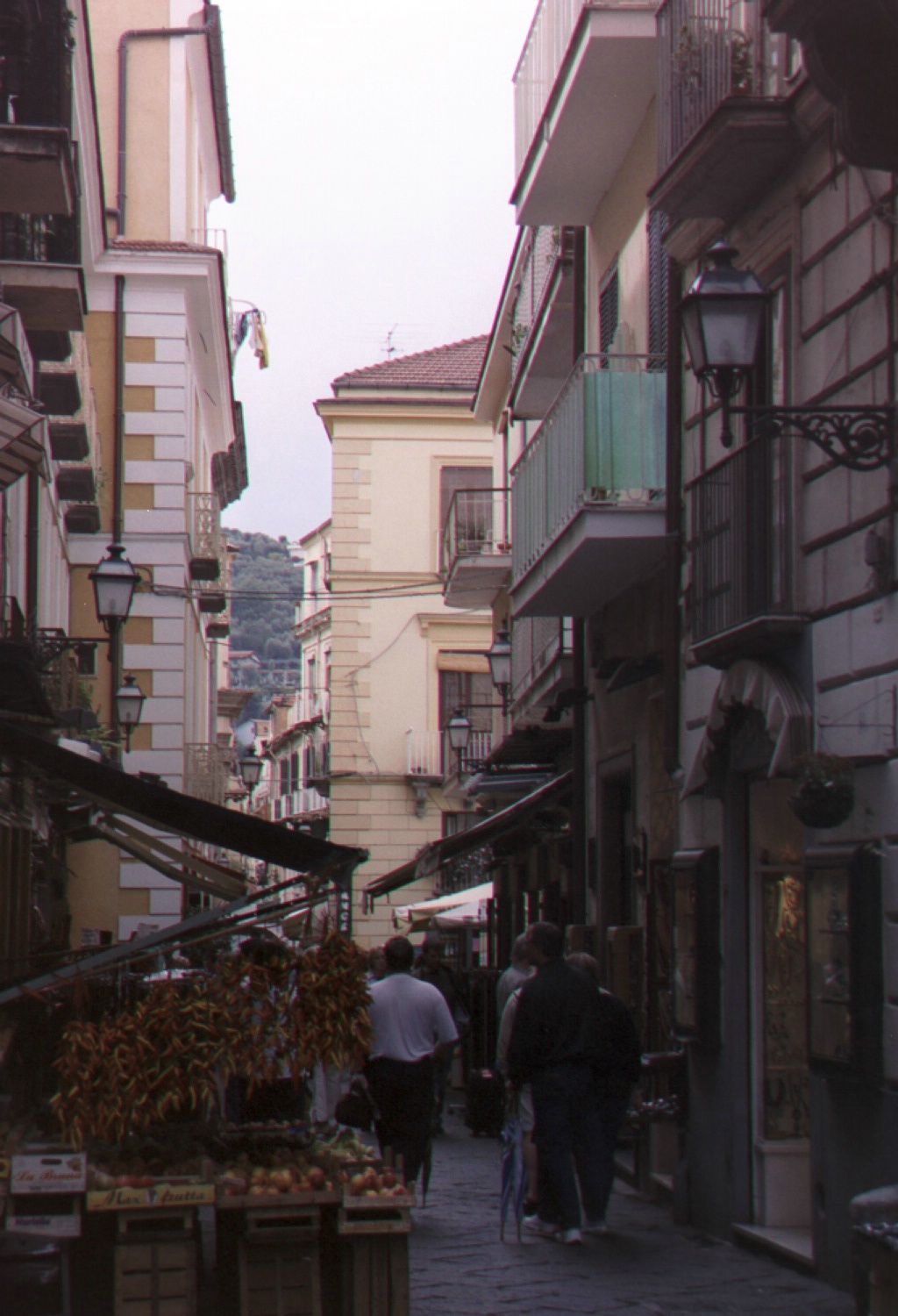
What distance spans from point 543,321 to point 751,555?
10.8 metres

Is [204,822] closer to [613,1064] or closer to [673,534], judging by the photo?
[613,1064]

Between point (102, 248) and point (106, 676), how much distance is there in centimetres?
596

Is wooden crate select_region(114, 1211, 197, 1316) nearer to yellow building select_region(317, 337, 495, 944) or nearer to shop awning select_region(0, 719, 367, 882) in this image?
shop awning select_region(0, 719, 367, 882)

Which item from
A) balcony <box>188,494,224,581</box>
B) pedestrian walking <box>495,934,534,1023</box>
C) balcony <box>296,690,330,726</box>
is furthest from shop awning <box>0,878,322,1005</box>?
balcony <box>296,690,330,726</box>

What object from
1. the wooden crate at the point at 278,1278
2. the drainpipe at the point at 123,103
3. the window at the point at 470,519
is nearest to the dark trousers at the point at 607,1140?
the wooden crate at the point at 278,1278

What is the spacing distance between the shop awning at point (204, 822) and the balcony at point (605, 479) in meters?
4.43

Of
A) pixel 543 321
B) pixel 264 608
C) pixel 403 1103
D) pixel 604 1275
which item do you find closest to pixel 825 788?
pixel 604 1275

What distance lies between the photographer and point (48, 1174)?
8.63 meters

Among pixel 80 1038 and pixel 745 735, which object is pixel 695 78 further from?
pixel 80 1038

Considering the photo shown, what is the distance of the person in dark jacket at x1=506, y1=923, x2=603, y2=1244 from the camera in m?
11.6

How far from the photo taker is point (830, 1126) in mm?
9891

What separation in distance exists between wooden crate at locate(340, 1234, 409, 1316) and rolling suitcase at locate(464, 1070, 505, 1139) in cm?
974

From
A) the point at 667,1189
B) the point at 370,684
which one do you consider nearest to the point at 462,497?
the point at 370,684

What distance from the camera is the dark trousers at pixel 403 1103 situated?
12531 millimetres
